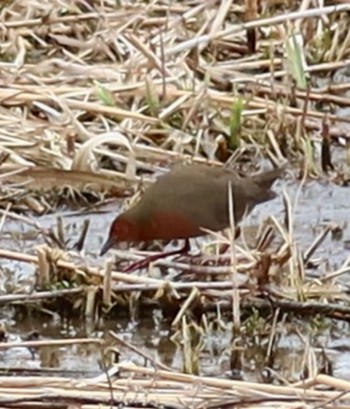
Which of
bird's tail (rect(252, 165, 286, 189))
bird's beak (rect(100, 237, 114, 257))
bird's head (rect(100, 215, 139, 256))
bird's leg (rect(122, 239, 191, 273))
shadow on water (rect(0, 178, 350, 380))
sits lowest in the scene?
shadow on water (rect(0, 178, 350, 380))

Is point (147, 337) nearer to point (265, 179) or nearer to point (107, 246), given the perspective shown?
point (107, 246)

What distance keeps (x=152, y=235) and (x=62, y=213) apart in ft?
2.17

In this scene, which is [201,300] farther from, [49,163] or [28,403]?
[49,163]

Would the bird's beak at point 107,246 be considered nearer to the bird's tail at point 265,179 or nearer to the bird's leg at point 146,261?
the bird's leg at point 146,261

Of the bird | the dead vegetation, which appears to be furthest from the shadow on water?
the bird

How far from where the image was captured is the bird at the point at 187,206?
4.82m

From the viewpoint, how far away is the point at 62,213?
5512 mm

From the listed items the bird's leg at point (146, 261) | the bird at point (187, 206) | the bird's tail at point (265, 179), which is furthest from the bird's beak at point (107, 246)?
the bird's tail at point (265, 179)

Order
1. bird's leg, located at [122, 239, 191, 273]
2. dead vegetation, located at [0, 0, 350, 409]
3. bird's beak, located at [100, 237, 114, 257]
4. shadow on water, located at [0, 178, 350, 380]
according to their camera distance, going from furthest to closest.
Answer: bird's beak, located at [100, 237, 114, 257] → bird's leg, located at [122, 239, 191, 273] → shadow on water, located at [0, 178, 350, 380] → dead vegetation, located at [0, 0, 350, 409]

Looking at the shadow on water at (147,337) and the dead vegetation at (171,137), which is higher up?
the dead vegetation at (171,137)

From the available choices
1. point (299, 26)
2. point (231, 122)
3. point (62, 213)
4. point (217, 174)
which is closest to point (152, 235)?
point (217, 174)

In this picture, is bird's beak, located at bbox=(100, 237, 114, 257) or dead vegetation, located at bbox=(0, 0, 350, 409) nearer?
dead vegetation, located at bbox=(0, 0, 350, 409)

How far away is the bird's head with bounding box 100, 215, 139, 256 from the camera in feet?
16.2

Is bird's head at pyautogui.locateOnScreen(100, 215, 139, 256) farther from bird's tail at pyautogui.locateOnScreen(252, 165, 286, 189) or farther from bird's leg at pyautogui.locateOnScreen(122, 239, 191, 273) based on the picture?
bird's tail at pyautogui.locateOnScreen(252, 165, 286, 189)
